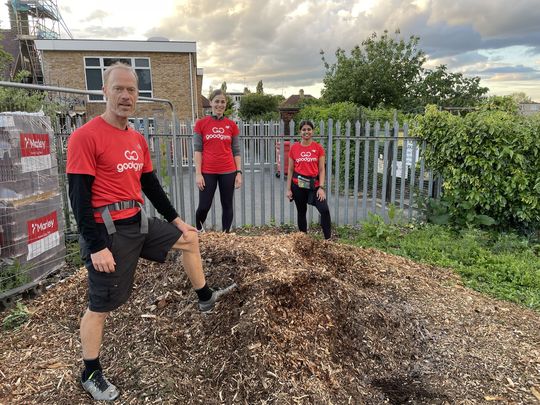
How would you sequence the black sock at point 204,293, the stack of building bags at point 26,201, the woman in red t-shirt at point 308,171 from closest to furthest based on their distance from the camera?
the black sock at point 204,293 < the stack of building bags at point 26,201 < the woman in red t-shirt at point 308,171

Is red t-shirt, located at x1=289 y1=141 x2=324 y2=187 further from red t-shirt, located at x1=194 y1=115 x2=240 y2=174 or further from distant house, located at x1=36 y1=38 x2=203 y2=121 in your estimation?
distant house, located at x1=36 y1=38 x2=203 y2=121

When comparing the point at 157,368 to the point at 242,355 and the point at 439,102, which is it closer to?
the point at 242,355

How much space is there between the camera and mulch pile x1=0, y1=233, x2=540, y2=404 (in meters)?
2.59

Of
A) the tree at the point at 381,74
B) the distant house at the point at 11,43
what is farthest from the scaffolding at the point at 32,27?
the tree at the point at 381,74

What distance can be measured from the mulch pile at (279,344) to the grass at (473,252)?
0.62 meters

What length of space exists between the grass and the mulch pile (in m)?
0.62

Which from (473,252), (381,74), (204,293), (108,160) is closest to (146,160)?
(108,160)

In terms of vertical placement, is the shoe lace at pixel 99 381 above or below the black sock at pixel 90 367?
below

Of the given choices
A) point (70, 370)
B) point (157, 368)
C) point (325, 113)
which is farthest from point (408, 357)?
point (325, 113)

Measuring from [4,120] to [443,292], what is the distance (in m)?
4.77

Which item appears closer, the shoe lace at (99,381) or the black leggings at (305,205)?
the shoe lace at (99,381)

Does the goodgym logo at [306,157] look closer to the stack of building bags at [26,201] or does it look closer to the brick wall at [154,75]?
the stack of building bags at [26,201]

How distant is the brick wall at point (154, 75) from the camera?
68.5ft

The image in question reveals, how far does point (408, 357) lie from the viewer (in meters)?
3.06
